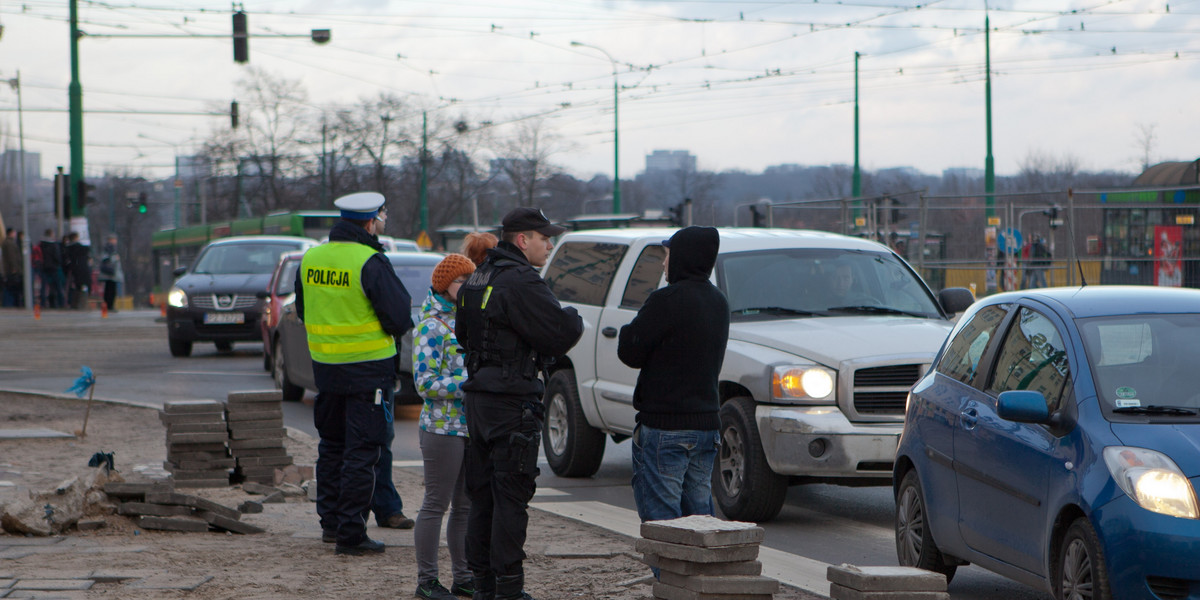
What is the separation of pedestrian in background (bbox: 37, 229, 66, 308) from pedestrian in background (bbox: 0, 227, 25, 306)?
0.67 meters

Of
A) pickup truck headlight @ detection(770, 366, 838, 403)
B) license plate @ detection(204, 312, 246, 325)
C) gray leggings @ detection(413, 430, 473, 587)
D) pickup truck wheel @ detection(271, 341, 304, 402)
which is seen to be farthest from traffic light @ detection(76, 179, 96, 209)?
gray leggings @ detection(413, 430, 473, 587)

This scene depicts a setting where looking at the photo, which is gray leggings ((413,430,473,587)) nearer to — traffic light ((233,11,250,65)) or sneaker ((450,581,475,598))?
sneaker ((450,581,475,598))

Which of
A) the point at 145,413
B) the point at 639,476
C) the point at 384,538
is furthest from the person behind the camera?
the point at 145,413

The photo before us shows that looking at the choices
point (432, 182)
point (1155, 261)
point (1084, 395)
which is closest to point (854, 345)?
point (1084, 395)

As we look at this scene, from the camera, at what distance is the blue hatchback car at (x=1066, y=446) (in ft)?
16.5

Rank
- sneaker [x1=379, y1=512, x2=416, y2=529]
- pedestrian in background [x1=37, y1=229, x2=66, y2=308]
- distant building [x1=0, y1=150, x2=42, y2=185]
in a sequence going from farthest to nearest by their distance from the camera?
distant building [x1=0, y1=150, x2=42, y2=185], pedestrian in background [x1=37, y1=229, x2=66, y2=308], sneaker [x1=379, y1=512, x2=416, y2=529]

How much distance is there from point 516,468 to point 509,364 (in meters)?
0.42

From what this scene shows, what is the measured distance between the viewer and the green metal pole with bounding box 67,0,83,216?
30453 mm

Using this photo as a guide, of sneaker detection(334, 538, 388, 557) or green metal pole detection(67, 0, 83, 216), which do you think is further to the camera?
green metal pole detection(67, 0, 83, 216)

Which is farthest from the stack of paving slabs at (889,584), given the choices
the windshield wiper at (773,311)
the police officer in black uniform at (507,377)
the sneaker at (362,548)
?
the windshield wiper at (773,311)

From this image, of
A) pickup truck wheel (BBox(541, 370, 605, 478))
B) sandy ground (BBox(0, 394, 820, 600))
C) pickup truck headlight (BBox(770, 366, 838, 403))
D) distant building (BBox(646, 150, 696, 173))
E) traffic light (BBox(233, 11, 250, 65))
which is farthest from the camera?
distant building (BBox(646, 150, 696, 173))

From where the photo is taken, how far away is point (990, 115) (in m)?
34.1

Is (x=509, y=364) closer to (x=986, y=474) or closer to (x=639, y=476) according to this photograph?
(x=639, y=476)

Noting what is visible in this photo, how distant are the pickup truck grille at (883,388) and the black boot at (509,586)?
125 inches
